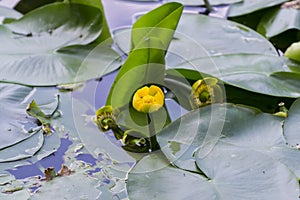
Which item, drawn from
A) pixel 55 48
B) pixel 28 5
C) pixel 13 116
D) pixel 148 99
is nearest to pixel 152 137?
pixel 148 99

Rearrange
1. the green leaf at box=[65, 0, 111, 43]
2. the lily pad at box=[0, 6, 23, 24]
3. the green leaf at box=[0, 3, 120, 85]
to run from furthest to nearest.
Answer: the lily pad at box=[0, 6, 23, 24] < the green leaf at box=[65, 0, 111, 43] < the green leaf at box=[0, 3, 120, 85]

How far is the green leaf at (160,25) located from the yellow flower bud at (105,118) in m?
0.17

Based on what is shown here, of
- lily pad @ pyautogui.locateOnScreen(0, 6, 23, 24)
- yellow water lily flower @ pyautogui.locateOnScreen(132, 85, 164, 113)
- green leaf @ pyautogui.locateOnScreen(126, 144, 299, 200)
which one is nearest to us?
green leaf @ pyautogui.locateOnScreen(126, 144, 299, 200)

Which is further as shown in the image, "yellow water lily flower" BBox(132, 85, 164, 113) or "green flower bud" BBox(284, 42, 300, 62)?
"green flower bud" BBox(284, 42, 300, 62)

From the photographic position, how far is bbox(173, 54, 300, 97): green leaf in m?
1.32

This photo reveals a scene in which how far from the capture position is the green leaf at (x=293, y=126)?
1.18m

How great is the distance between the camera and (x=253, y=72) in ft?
4.47

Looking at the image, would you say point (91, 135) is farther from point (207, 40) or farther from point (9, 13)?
point (9, 13)

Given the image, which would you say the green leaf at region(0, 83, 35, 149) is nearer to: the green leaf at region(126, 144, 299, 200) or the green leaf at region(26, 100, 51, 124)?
the green leaf at region(26, 100, 51, 124)

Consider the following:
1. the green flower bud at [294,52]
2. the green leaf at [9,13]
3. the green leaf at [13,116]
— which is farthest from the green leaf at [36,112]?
the green flower bud at [294,52]

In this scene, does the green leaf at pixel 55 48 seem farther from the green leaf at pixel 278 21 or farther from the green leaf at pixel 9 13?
the green leaf at pixel 278 21

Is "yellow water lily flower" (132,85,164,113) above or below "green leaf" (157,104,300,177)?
above

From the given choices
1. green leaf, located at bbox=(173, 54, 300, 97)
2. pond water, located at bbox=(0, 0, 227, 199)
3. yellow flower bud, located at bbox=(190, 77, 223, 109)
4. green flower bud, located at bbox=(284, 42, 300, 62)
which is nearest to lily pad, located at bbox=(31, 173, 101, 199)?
pond water, located at bbox=(0, 0, 227, 199)

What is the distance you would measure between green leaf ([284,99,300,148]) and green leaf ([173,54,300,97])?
54mm
